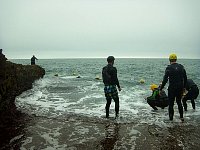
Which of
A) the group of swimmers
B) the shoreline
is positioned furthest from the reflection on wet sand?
the group of swimmers

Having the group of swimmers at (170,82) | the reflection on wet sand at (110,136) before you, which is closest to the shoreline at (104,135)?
the reflection on wet sand at (110,136)

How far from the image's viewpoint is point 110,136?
625 cm

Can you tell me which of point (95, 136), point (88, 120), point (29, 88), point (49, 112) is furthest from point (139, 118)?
point (29, 88)

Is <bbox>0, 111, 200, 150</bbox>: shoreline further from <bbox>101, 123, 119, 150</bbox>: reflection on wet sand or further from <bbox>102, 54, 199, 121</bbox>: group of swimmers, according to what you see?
<bbox>102, 54, 199, 121</bbox>: group of swimmers

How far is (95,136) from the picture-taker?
6.29 m

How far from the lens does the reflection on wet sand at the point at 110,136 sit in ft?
18.1

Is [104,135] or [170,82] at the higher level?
[170,82]

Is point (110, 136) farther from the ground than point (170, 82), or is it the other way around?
point (170, 82)

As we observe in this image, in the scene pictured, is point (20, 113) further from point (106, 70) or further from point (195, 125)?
point (195, 125)

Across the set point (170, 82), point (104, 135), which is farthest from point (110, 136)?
point (170, 82)

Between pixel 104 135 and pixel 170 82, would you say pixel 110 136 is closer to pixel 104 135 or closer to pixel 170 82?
pixel 104 135

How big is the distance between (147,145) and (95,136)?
150 cm

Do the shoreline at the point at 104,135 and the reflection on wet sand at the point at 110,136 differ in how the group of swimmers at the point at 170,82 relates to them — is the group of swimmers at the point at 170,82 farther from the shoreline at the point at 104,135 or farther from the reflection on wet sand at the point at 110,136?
the reflection on wet sand at the point at 110,136

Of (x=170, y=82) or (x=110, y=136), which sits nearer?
(x=110, y=136)
